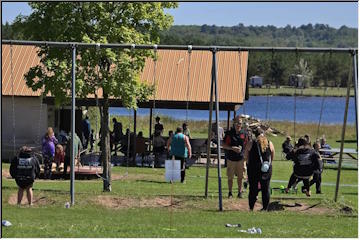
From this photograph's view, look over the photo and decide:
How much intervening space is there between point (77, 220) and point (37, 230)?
1.88 m

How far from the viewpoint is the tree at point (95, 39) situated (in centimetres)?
2073

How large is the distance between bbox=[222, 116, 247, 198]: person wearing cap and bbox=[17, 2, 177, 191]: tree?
341 cm

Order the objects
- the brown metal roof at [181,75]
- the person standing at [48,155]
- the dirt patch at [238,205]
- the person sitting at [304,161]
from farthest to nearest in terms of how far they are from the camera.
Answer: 1. the brown metal roof at [181,75]
2. the person standing at [48,155]
3. the person sitting at [304,161]
4. the dirt patch at [238,205]

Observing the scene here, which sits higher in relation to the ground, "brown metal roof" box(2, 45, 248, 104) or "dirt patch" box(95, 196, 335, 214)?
"brown metal roof" box(2, 45, 248, 104)

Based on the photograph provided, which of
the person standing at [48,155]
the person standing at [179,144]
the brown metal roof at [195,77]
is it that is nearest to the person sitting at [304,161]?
the person standing at [179,144]

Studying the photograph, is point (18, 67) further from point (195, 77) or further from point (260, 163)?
point (260, 163)

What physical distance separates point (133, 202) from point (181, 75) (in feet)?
51.0

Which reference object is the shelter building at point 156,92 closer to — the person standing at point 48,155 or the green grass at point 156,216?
the person standing at point 48,155

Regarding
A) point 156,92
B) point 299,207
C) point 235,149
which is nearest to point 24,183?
point 235,149

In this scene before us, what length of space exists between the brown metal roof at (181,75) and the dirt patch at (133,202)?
13674mm

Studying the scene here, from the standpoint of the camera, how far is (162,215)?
1616cm

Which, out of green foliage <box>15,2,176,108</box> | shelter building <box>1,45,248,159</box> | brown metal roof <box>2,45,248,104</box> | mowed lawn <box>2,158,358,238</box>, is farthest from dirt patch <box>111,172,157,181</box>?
brown metal roof <box>2,45,248,104</box>

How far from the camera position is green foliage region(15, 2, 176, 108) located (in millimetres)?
20734

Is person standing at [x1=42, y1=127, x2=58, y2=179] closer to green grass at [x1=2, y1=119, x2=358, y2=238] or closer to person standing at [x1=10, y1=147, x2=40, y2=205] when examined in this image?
green grass at [x1=2, y1=119, x2=358, y2=238]
